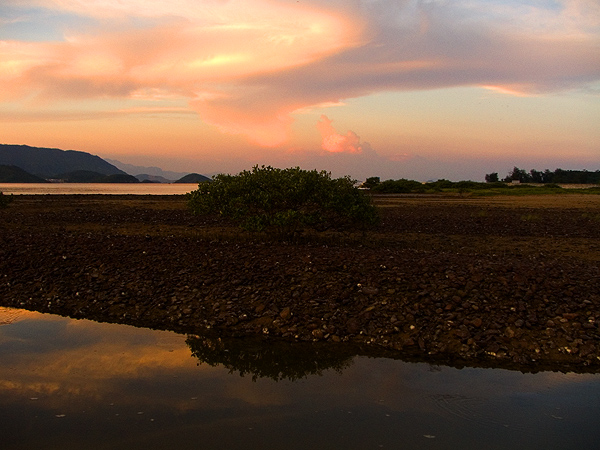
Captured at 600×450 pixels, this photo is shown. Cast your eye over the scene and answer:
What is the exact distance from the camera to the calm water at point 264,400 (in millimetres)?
7172

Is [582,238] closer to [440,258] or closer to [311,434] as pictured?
[440,258]

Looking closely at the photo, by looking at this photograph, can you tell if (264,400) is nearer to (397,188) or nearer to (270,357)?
(270,357)

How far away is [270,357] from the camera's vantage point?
34.7 ft

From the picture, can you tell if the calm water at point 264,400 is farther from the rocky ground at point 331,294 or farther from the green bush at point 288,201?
the green bush at point 288,201

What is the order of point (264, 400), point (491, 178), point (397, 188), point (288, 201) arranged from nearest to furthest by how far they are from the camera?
point (264, 400) → point (288, 201) → point (397, 188) → point (491, 178)

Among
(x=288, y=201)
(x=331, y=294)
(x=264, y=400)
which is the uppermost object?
(x=288, y=201)

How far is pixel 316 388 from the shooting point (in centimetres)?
909

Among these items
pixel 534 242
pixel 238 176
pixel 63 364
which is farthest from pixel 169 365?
pixel 534 242

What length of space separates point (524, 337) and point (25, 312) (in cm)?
1292

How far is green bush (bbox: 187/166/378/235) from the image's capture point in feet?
66.3

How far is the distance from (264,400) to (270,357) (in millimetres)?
2056

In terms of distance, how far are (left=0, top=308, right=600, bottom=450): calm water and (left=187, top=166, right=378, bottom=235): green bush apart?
9.42 m

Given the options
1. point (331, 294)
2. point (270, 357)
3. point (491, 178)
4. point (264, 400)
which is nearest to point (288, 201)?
point (331, 294)

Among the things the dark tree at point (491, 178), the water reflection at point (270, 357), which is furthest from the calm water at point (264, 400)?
the dark tree at point (491, 178)
